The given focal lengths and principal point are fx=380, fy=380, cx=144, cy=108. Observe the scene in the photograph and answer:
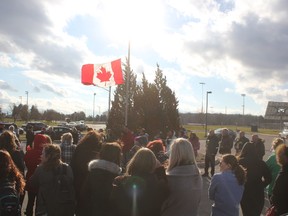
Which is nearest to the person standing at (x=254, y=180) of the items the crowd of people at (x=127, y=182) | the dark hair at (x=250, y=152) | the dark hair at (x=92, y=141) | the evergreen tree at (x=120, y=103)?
the dark hair at (x=250, y=152)

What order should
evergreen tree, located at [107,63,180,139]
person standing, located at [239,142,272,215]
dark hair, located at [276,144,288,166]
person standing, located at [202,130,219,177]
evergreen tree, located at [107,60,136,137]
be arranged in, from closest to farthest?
dark hair, located at [276,144,288,166], person standing, located at [239,142,272,215], person standing, located at [202,130,219,177], evergreen tree, located at [107,63,180,139], evergreen tree, located at [107,60,136,137]

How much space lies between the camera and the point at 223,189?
5.45 metres

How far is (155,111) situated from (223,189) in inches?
676

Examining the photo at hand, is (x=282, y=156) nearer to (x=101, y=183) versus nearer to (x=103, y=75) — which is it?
(x=101, y=183)

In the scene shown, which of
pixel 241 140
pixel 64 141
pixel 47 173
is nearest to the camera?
pixel 47 173

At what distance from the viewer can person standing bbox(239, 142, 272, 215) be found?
714cm

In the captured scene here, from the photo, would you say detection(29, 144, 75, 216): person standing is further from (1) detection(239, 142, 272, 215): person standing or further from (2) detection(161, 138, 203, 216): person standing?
(1) detection(239, 142, 272, 215): person standing

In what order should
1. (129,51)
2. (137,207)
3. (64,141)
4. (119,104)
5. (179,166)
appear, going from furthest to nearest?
(119,104) < (129,51) < (64,141) < (179,166) < (137,207)

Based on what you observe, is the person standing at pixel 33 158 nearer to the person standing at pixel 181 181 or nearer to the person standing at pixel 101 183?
the person standing at pixel 101 183

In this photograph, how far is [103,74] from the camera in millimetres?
20094

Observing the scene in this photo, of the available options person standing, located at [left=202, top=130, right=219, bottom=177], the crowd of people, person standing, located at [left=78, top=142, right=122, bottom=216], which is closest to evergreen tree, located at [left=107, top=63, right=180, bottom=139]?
person standing, located at [left=202, top=130, right=219, bottom=177]

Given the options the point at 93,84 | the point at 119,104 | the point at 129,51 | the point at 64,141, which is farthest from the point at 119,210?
the point at 119,104

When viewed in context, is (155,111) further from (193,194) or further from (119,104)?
(193,194)

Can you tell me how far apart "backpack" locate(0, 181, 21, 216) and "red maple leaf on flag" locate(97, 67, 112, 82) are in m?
15.7
